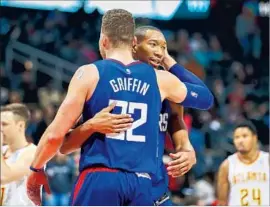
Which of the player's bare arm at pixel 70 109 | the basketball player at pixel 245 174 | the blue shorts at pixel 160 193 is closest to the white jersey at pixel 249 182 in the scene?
the basketball player at pixel 245 174

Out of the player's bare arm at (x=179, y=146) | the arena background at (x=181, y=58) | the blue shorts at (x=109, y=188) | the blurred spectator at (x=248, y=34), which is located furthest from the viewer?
the blurred spectator at (x=248, y=34)

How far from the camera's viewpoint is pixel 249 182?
610 cm

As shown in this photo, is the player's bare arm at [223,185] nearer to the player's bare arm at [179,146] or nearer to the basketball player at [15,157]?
the basketball player at [15,157]

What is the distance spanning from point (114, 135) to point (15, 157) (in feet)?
5.82

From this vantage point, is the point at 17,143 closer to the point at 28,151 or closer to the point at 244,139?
the point at 28,151

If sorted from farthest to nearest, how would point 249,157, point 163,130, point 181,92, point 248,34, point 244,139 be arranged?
point 248,34
point 249,157
point 244,139
point 163,130
point 181,92

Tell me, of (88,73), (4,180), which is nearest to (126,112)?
(88,73)

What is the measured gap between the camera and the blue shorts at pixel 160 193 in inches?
129

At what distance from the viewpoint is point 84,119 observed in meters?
3.17

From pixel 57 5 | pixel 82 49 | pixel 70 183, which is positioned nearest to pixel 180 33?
pixel 82 49

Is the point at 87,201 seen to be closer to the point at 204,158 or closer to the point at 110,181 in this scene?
the point at 110,181

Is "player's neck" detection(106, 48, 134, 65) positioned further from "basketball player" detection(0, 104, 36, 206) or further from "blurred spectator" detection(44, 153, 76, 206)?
"blurred spectator" detection(44, 153, 76, 206)

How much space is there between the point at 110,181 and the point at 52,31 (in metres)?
8.42

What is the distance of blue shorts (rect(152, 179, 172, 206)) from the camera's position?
328cm
